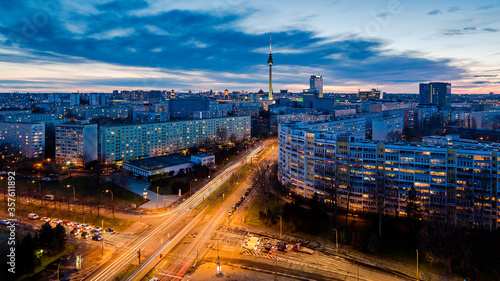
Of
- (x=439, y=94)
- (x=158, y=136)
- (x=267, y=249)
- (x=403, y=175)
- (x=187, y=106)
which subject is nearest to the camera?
(x=267, y=249)

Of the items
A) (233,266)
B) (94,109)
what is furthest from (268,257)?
(94,109)

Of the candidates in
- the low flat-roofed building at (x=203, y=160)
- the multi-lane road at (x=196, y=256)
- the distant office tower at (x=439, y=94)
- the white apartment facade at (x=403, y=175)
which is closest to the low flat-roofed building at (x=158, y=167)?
the low flat-roofed building at (x=203, y=160)

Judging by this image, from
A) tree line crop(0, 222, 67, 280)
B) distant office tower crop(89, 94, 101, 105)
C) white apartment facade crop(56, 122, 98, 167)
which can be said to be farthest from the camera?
distant office tower crop(89, 94, 101, 105)

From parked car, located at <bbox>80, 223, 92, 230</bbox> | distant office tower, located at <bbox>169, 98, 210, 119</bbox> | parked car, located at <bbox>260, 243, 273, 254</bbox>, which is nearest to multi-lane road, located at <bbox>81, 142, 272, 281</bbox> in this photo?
parked car, located at <bbox>80, 223, 92, 230</bbox>

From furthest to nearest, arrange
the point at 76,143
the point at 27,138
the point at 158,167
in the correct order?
the point at 27,138, the point at 76,143, the point at 158,167

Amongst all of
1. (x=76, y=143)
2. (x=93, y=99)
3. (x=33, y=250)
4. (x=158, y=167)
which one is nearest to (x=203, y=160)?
(x=158, y=167)

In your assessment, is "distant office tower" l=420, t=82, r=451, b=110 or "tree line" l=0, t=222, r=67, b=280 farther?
"distant office tower" l=420, t=82, r=451, b=110

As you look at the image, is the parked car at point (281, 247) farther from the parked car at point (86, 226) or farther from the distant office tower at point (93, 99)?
the distant office tower at point (93, 99)

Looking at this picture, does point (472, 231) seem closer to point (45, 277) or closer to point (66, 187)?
point (45, 277)

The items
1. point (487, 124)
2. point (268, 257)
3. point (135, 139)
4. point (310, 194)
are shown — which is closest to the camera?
point (268, 257)

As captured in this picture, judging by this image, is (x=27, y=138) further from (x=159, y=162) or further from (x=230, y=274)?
(x=230, y=274)

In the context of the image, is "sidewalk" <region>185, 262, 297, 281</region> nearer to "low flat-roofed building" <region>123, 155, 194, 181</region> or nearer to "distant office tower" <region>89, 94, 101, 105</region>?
A: "low flat-roofed building" <region>123, 155, 194, 181</region>
